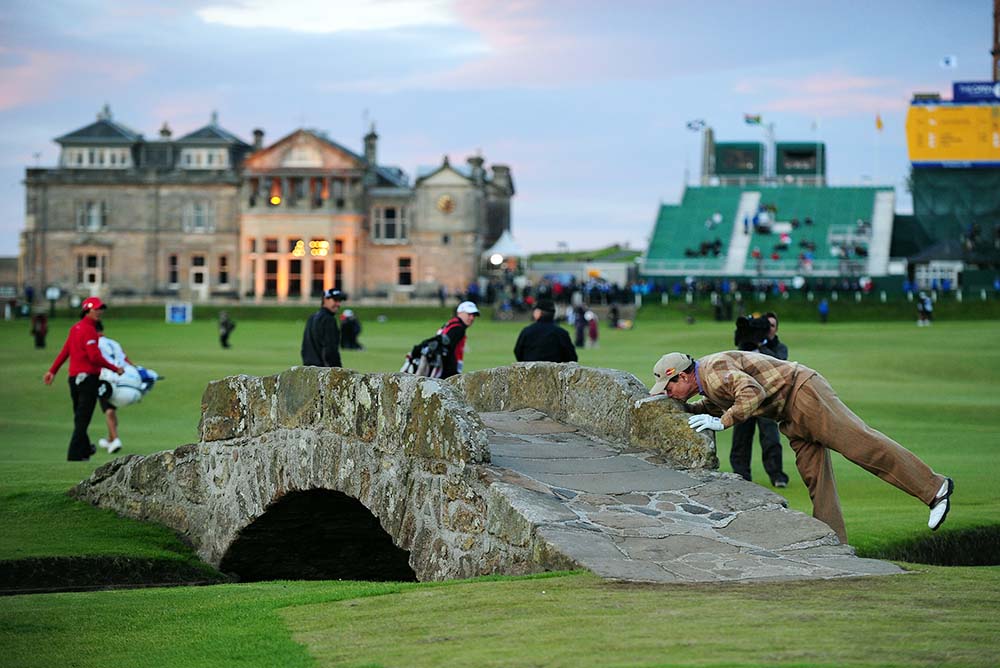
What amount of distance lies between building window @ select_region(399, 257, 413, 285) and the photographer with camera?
261ft

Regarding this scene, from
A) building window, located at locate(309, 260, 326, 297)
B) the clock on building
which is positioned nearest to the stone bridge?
the clock on building

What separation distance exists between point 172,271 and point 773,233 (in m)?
38.6

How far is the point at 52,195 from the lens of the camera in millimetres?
99562

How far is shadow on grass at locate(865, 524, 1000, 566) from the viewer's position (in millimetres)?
14383

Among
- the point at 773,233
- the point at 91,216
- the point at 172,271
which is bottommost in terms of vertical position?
the point at 172,271

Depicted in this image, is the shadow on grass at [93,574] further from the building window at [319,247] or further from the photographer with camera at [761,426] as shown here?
the building window at [319,247]

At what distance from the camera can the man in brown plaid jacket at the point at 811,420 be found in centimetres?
1172


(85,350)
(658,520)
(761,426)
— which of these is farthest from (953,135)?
(658,520)

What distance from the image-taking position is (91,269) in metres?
100

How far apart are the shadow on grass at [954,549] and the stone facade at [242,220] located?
80.4 m

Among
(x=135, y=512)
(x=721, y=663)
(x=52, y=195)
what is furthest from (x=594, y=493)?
(x=52, y=195)

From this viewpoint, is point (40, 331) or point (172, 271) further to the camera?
point (172, 271)

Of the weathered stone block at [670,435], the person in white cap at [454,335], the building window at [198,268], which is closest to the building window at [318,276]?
the building window at [198,268]

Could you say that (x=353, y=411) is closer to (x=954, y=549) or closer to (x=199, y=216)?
(x=954, y=549)
